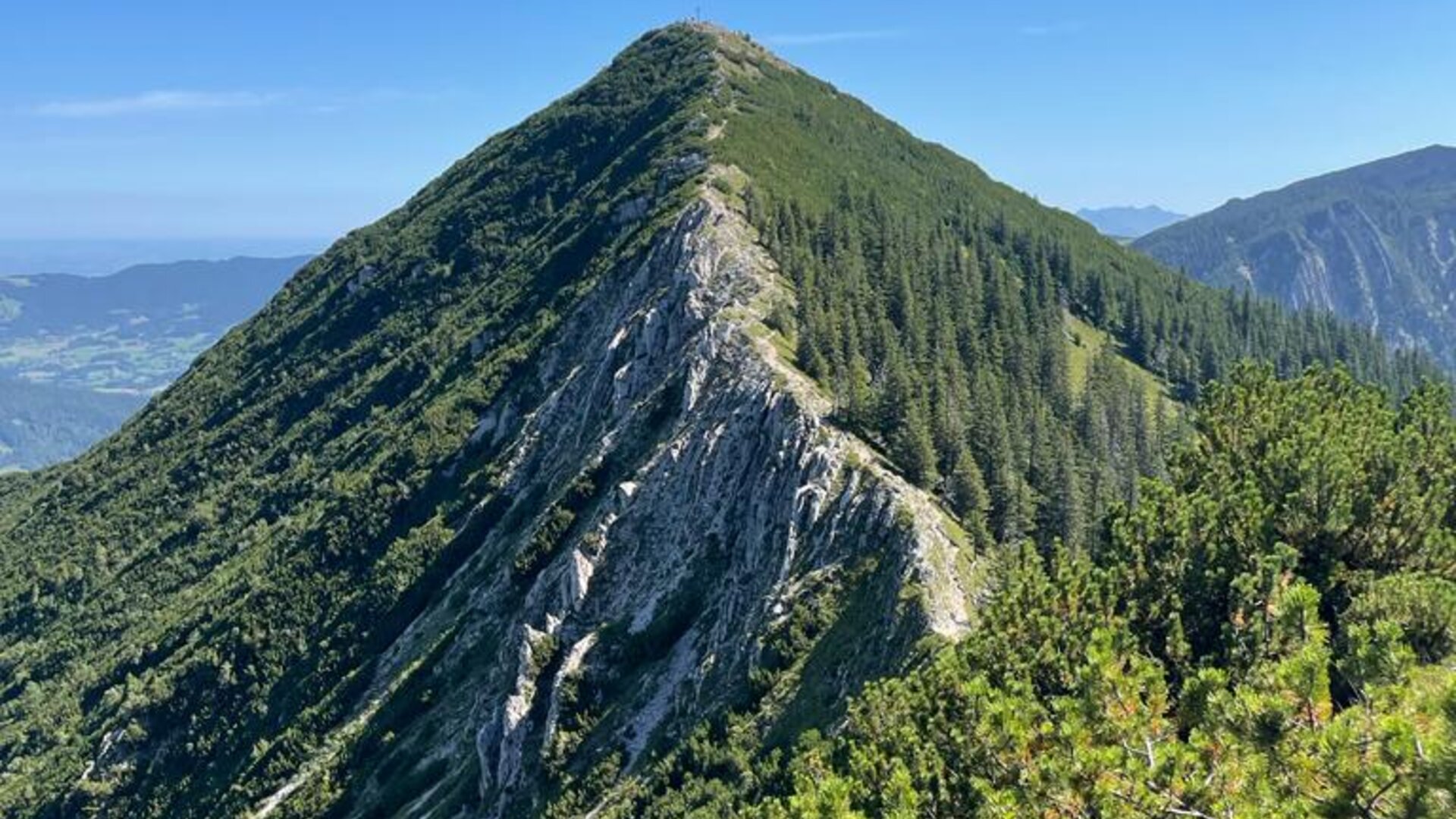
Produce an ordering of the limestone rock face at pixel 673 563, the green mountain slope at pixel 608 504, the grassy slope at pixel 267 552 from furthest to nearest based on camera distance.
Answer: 1. the grassy slope at pixel 267 552
2. the green mountain slope at pixel 608 504
3. the limestone rock face at pixel 673 563

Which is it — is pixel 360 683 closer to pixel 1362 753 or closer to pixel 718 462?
pixel 718 462

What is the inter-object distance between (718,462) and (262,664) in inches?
2834

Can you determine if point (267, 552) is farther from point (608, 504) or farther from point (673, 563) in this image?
point (673, 563)

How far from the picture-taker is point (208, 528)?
547ft

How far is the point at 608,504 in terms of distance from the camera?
91125mm

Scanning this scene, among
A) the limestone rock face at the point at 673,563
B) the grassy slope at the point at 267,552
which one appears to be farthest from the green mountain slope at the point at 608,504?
the grassy slope at the point at 267,552

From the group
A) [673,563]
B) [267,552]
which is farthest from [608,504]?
[267,552]

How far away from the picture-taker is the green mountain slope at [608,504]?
75312 millimetres

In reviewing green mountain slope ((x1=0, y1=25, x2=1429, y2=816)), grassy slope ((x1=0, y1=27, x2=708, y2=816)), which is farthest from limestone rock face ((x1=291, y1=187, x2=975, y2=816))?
grassy slope ((x1=0, y1=27, x2=708, y2=816))

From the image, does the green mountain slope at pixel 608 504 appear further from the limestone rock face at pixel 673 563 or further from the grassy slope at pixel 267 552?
the grassy slope at pixel 267 552

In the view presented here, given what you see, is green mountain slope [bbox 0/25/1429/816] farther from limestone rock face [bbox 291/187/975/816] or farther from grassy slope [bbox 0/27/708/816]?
grassy slope [bbox 0/27/708/816]

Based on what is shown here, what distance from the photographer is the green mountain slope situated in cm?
7531

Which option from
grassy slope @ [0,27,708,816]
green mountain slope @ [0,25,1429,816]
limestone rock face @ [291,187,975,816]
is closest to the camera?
limestone rock face @ [291,187,975,816]

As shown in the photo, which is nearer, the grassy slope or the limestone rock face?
the limestone rock face
